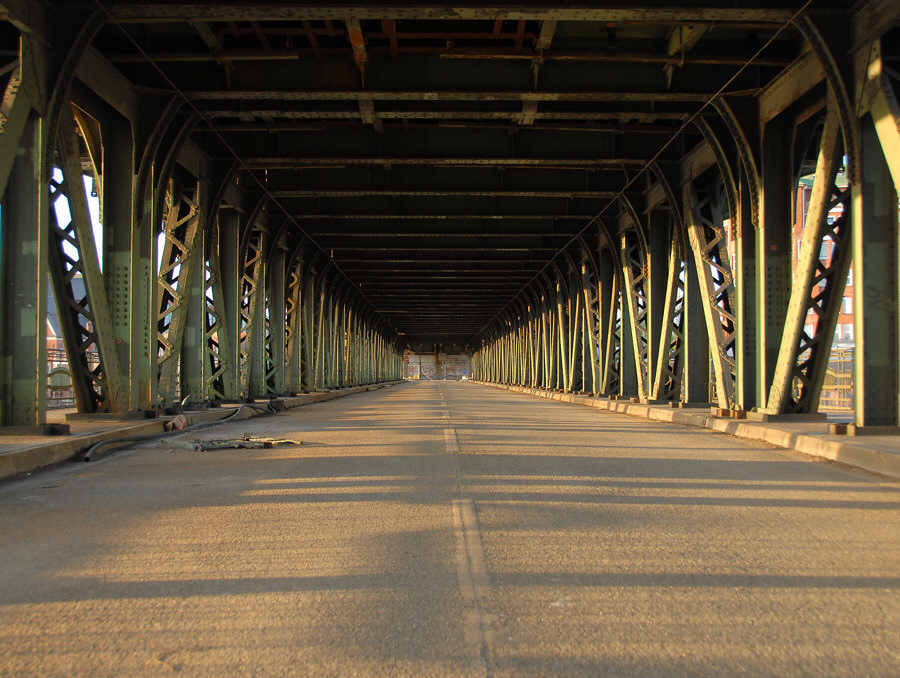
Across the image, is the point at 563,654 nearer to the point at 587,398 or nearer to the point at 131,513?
the point at 131,513

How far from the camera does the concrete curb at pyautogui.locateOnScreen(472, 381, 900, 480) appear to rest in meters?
7.34

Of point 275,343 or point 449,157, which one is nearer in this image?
point 449,157

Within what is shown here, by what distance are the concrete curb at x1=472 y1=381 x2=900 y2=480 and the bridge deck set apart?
0.45 meters

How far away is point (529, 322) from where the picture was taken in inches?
1730

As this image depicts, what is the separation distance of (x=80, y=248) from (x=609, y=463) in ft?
25.6

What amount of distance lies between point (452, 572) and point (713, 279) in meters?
12.0

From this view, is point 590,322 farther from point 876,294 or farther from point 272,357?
point 876,294

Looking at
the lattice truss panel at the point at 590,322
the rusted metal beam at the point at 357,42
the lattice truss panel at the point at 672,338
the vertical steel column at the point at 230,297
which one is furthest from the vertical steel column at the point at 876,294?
the lattice truss panel at the point at 590,322

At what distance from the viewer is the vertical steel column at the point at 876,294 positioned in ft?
30.0

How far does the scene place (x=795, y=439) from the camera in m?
9.41

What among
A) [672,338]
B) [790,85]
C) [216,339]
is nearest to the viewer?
[790,85]

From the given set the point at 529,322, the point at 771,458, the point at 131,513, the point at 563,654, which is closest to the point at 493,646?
the point at 563,654

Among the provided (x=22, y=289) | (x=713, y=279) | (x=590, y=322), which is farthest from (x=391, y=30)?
(x=590, y=322)

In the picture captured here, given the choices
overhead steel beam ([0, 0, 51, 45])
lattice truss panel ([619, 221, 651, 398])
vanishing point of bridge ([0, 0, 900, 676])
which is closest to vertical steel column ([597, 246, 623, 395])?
vanishing point of bridge ([0, 0, 900, 676])
